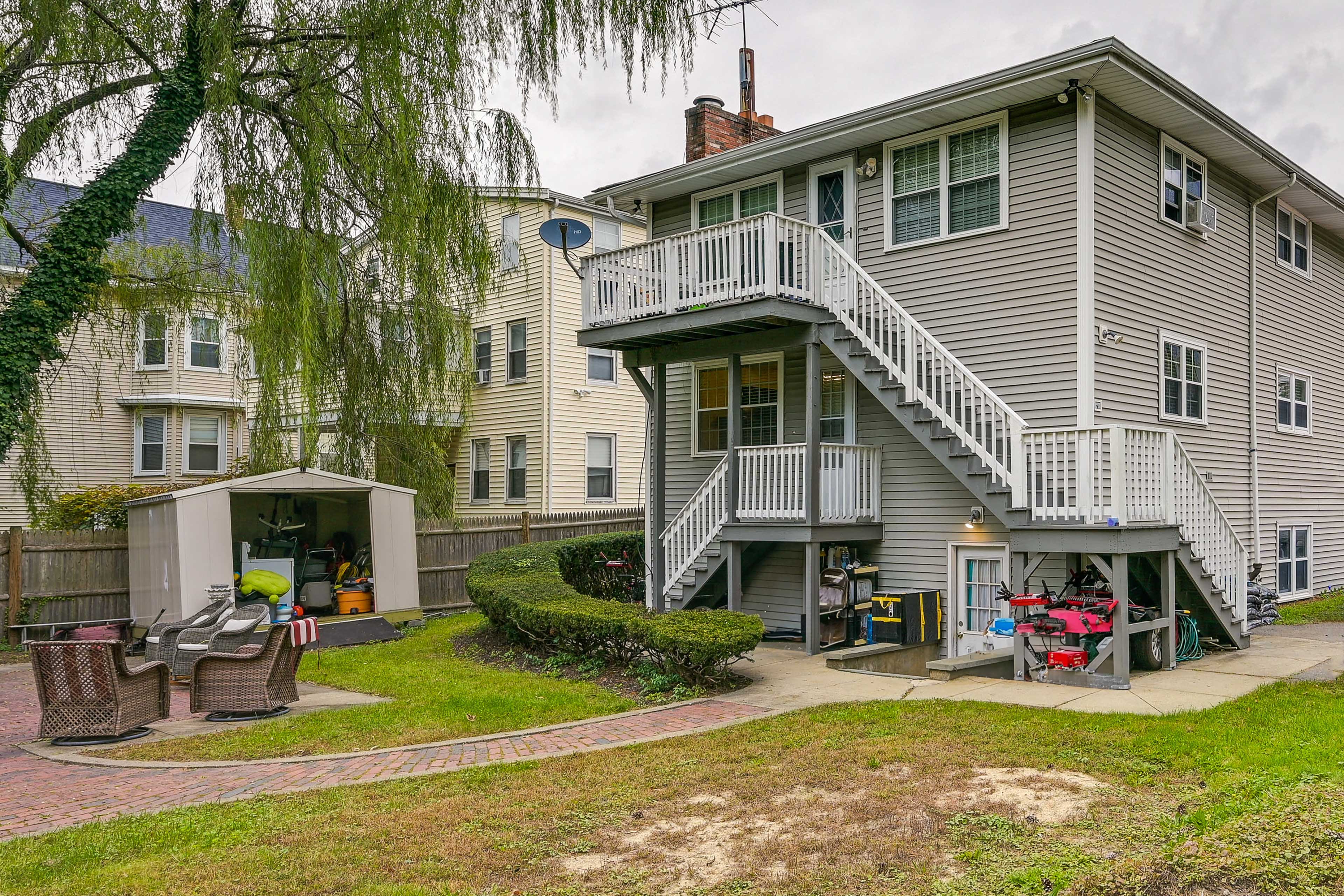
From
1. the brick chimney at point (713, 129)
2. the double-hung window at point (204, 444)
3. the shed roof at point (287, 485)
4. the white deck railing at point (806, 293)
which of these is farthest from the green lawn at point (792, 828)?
the double-hung window at point (204, 444)

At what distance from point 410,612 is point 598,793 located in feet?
32.0

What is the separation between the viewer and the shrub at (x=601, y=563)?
1570cm

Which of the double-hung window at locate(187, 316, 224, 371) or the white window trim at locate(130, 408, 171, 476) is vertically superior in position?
the double-hung window at locate(187, 316, 224, 371)

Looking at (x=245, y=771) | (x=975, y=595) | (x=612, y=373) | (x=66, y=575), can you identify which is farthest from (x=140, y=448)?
(x=975, y=595)

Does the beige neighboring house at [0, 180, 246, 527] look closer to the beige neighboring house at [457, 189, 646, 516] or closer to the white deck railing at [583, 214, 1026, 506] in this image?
the beige neighboring house at [457, 189, 646, 516]

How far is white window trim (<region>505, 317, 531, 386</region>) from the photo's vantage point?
22656mm

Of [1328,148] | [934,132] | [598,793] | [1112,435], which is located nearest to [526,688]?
[598,793]

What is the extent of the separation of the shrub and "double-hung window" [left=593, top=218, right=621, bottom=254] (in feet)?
28.6

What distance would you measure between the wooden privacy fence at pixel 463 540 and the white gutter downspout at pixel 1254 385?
1060cm

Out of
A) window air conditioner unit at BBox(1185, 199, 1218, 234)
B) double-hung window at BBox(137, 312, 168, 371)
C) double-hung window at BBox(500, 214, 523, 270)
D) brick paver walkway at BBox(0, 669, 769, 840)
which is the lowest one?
brick paver walkway at BBox(0, 669, 769, 840)

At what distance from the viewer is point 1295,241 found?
53.1 ft

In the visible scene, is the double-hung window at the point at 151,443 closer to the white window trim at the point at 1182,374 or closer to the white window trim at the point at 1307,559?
the white window trim at the point at 1182,374

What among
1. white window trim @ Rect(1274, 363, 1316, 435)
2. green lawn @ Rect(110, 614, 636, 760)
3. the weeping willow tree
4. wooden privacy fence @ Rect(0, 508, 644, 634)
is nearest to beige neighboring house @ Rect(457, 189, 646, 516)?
wooden privacy fence @ Rect(0, 508, 644, 634)

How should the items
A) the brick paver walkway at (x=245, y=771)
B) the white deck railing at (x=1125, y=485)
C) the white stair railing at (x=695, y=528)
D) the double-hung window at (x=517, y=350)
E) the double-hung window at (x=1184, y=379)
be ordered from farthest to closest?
1. the double-hung window at (x=517, y=350)
2. the white stair railing at (x=695, y=528)
3. the double-hung window at (x=1184, y=379)
4. the white deck railing at (x=1125, y=485)
5. the brick paver walkway at (x=245, y=771)
